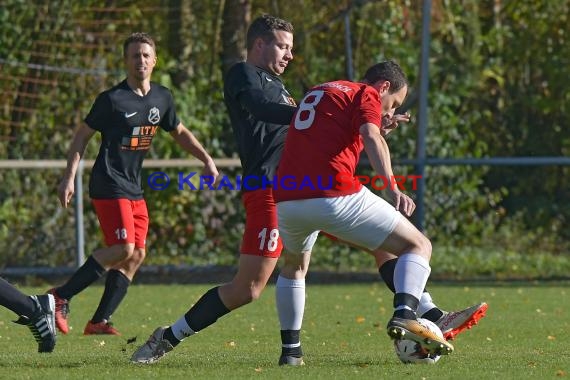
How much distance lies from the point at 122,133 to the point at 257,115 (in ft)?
8.99

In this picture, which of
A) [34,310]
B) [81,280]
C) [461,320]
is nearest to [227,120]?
[81,280]

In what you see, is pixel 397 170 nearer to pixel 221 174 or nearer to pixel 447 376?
pixel 221 174

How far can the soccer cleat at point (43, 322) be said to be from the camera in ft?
25.8

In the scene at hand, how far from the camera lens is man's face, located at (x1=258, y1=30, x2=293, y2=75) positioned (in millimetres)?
7793

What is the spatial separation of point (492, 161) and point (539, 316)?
4482 mm

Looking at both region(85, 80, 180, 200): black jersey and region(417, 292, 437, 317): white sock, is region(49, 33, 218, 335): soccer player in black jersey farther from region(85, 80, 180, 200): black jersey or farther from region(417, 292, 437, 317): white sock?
region(417, 292, 437, 317): white sock

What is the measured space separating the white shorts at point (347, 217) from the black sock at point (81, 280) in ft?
10.0

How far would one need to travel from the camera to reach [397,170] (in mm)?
15812

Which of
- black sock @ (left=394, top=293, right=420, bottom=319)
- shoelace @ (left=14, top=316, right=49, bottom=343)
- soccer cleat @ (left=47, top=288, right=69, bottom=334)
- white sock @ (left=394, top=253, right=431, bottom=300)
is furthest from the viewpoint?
soccer cleat @ (left=47, top=288, right=69, bottom=334)

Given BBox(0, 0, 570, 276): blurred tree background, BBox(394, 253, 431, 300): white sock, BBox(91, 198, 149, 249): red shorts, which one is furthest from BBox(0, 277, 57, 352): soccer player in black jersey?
BBox(0, 0, 570, 276): blurred tree background

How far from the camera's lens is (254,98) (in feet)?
24.3

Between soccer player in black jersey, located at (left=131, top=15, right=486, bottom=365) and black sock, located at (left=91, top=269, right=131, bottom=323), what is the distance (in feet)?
→ 7.48

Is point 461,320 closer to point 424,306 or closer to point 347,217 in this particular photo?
point 424,306

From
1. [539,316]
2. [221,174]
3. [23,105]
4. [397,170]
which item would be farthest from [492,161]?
[23,105]
